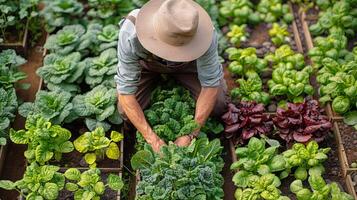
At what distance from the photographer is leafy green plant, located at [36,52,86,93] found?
4.61 meters

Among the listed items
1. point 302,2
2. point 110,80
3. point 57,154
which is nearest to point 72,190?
point 57,154

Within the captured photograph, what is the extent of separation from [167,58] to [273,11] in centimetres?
215

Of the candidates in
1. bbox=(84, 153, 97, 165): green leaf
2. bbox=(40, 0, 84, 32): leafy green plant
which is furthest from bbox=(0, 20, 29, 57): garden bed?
bbox=(84, 153, 97, 165): green leaf

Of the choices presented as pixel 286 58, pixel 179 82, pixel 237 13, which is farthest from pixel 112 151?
pixel 237 13

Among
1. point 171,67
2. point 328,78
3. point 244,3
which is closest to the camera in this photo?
point 171,67

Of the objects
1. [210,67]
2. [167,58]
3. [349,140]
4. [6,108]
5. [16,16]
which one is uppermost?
[167,58]

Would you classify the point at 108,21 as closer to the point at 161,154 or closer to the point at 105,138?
the point at 105,138

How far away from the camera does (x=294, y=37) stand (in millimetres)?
5453

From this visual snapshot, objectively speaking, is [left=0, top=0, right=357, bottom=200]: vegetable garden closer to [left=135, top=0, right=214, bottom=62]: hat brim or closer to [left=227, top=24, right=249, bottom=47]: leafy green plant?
[left=227, top=24, right=249, bottom=47]: leafy green plant

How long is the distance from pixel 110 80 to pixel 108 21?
2.67 ft

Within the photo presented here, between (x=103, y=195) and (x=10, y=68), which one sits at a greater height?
(x=10, y=68)

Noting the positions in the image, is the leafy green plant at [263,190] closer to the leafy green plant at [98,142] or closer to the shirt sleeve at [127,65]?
the leafy green plant at [98,142]

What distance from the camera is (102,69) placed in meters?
4.68

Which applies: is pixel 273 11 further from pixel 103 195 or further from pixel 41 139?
pixel 41 139
